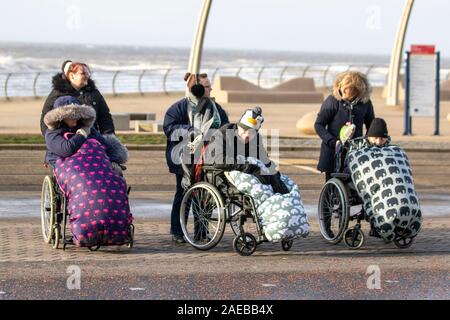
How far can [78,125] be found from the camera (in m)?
12.3

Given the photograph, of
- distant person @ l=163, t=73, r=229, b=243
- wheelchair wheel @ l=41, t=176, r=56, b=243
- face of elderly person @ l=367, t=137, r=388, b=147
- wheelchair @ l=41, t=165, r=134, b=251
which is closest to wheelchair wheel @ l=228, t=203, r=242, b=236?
distant person @ l=163, t=73, r=229, b=243

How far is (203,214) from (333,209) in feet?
4.36

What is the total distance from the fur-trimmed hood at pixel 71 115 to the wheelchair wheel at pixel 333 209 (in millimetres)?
2348

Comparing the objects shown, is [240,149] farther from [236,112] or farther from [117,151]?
[236,112]

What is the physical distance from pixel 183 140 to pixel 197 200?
0.60 metres

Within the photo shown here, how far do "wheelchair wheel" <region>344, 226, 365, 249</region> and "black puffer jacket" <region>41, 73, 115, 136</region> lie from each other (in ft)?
8.35

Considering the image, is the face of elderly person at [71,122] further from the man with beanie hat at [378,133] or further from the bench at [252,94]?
the bench at [252,94]

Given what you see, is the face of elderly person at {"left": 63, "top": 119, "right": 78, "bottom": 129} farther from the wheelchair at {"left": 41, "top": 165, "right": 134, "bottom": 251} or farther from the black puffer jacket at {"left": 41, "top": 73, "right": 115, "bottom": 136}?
the wheelchair at {"left": 41, "top": 165, "right": 134, "bottom": 251}

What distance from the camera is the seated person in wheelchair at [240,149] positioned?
468 inches

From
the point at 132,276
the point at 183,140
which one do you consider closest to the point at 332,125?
the point at 183,140

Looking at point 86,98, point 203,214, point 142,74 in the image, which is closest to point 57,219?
point 203,214

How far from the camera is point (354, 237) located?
12219mm

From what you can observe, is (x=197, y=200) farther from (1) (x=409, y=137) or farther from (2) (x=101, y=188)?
(1) (x=409, y=137)

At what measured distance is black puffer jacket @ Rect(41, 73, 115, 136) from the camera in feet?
41.5
